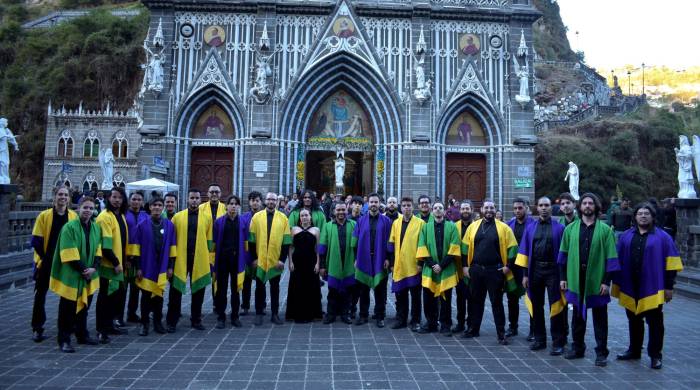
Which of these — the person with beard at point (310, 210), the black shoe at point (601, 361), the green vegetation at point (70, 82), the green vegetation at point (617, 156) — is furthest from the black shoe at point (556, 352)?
the green vegetation at point (70, 82)

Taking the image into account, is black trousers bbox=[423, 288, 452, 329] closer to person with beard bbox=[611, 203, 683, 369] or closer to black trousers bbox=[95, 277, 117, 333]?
person with beard bbox=[611, 203, 683, 369]

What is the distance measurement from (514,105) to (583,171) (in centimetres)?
1248

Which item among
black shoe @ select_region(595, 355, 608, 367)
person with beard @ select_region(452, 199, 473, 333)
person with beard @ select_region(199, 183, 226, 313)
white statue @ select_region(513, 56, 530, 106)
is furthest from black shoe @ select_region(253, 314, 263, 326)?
white statue @ select_region(513, 56, 530, 106)

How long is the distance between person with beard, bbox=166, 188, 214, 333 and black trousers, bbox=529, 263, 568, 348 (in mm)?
4877

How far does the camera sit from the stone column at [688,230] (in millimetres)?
13102

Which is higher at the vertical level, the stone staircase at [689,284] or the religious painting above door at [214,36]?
the religious painting above door at [214,36]

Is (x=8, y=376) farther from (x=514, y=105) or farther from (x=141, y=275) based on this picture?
(x=514, y=105)

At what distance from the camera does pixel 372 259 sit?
26.9ft

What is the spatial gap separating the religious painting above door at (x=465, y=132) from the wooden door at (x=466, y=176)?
2.08 ft

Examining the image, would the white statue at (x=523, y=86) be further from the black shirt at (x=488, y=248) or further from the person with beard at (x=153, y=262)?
the person with beard at (x=153, y=262)

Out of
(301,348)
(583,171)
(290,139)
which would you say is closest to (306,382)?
(301,348)

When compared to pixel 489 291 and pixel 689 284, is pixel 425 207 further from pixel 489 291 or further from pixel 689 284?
pixel 689 284

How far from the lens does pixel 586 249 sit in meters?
6.28

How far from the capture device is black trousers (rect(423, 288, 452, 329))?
7.55 metres
